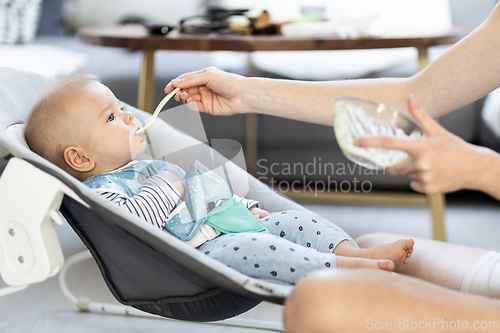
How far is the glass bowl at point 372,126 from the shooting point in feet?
1.89

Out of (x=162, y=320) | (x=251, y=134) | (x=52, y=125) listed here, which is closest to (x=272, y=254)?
(x=52, y=125)

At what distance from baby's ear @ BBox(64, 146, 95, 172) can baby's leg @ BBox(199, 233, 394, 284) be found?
0.32m

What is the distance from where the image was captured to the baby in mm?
816

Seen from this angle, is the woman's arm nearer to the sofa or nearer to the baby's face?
the baby's face

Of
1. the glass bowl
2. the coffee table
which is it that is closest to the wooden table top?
the coffee table

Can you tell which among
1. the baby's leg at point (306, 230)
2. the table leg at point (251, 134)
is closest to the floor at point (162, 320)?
the table leg at point (251, 134)

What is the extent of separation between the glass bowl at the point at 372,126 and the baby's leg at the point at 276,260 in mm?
209

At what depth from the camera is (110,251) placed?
764 mm

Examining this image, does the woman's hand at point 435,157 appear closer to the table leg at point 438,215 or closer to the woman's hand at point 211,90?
the woman's hand at point 211,90

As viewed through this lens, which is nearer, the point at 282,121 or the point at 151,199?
the point at 151,199

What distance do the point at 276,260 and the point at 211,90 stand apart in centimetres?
35

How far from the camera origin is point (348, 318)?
20.6 inches

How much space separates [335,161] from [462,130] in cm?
50

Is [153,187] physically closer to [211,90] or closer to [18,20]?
[211,90]
